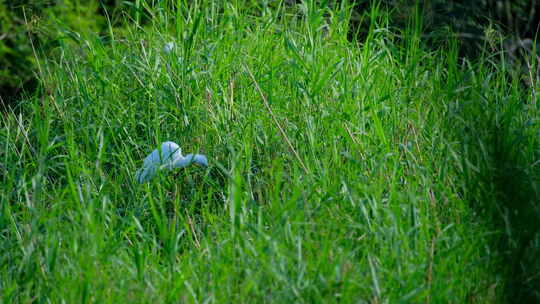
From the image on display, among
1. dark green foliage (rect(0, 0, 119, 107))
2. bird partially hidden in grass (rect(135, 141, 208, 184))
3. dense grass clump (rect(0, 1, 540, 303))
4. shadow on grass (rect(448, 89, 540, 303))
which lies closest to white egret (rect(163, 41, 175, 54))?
dense grass clump (rect(0, 1, 540, 303))

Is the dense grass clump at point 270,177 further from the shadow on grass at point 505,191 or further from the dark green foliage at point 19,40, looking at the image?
the dark green foliage at point 19,40

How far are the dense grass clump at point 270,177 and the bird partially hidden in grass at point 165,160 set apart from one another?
83 mm

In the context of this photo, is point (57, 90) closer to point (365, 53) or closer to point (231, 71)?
point (231, 71)

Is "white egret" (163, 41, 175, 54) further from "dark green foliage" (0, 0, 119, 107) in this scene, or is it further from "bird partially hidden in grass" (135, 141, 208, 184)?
"dark green foliage" (0, 0, 119, 107)

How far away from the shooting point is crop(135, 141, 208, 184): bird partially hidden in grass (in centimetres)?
291

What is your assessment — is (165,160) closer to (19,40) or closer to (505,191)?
(505,191)

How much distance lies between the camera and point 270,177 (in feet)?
9.80

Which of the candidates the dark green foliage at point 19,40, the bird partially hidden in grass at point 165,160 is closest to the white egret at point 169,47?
the bird partially hidden in grass at point 165,160

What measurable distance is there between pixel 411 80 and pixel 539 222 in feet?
4.05

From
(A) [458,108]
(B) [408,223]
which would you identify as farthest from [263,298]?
(A) [458,108]

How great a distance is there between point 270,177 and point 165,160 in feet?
1.31

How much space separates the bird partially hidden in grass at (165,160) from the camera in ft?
9.54

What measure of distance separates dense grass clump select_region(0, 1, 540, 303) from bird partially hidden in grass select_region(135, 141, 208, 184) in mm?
83

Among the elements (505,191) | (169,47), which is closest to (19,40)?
(169,47)
